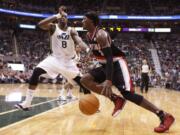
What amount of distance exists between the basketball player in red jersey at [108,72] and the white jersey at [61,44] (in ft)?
5.94

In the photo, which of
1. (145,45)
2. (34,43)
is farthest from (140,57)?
(34,43)

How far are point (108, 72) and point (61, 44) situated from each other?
8.41 feet

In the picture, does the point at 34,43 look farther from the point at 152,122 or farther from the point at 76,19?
the point at 152,122

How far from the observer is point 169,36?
144 feet

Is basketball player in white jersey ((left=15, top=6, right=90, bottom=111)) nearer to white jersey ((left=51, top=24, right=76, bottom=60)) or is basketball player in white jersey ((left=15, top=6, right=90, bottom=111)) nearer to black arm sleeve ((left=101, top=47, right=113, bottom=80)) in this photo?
white jersey ((left=51, top=24, right=76, bottom=60))

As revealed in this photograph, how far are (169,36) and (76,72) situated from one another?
125 ft

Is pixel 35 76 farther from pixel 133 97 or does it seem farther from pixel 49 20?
pixel 133 97

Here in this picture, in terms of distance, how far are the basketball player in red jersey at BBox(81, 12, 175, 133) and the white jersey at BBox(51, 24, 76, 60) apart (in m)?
1.81

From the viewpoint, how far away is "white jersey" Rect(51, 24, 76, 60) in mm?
7320

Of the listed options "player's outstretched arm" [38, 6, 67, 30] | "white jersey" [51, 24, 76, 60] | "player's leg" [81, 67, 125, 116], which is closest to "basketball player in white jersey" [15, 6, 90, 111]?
"white jersey" [51, 24, 76, 60]

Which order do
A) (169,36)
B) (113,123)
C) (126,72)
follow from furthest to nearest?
(169,36), (113,123), (126,72)

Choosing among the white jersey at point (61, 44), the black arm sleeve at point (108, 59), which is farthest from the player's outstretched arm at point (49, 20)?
the black arm sleeve at point (108, 59)

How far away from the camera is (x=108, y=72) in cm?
498

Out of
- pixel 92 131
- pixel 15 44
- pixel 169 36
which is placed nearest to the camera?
pixel 92 131
